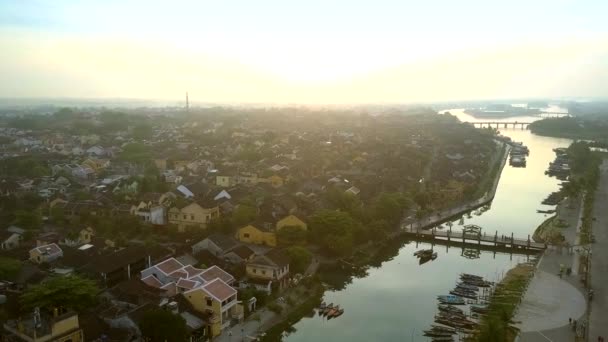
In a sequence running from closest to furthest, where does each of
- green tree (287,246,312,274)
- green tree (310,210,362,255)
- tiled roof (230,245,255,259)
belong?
green tree (287,246,312,274)
tiled roof (230,245,255,259)
green tree (310,210,362,255)

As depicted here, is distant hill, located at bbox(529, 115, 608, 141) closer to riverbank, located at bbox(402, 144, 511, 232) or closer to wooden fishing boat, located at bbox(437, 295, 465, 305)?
riverbank, located at bbox(402, 144, 511, 232)

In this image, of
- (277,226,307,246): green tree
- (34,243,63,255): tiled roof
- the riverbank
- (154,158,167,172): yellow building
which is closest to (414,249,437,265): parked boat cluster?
the riverbank

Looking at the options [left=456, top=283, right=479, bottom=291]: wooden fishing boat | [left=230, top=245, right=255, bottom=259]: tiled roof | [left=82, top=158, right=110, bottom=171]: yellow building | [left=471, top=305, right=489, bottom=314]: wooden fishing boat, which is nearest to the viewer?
[left=471, top=305, right=489, bottom=314]: wooden fishing boat

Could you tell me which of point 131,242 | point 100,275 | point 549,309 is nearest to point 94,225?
point 131,242

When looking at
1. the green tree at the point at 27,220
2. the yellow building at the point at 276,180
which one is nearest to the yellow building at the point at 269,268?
the green tree at the point at 27,220

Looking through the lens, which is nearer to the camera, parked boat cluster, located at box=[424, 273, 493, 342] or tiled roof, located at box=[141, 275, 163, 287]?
parked boat cluster, located at box=[424, 273, 493, 342]

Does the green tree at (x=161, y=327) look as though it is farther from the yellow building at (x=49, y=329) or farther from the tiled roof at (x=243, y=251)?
the tiled roof at (x=243, y=251)

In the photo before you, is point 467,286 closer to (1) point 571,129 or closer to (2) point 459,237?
(2) point 459,237

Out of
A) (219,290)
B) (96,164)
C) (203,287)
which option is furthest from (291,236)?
(96,164)

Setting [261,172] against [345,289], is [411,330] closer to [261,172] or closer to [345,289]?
A: [345,289]
